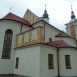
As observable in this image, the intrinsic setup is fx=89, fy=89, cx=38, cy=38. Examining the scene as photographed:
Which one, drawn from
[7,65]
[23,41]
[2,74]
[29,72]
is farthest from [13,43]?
[29,72]

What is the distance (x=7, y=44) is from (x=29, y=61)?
440cm

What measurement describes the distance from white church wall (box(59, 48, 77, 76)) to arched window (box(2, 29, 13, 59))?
21.9 ft

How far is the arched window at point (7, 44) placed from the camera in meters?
11.5

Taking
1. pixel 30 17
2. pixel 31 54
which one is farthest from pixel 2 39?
pixel 30 17

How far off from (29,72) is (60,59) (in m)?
3.89

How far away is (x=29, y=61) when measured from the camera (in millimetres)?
9438

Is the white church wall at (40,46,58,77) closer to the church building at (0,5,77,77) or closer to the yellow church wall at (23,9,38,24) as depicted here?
the church building at (0,5,77,77)

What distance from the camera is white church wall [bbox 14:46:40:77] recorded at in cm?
864

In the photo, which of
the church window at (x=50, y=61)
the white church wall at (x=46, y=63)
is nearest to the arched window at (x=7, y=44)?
the white church wall at (x=46, y=63)

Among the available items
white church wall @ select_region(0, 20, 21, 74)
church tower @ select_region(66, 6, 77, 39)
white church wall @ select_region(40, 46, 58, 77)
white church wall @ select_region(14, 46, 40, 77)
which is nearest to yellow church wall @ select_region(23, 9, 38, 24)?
white church wall @ select_region(0, 20, 21, 74)

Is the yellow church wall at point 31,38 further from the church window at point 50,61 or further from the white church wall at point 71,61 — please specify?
the white church wall at point 71,61

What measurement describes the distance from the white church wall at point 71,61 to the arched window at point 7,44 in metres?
6.67

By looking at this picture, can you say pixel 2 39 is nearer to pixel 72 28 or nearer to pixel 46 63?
pixel 46 63

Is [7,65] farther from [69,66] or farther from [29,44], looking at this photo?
[69,66]
